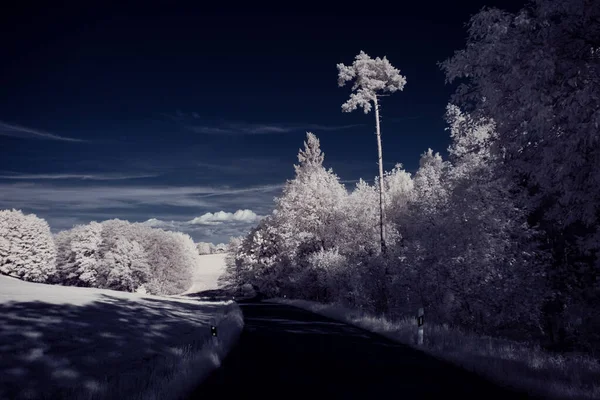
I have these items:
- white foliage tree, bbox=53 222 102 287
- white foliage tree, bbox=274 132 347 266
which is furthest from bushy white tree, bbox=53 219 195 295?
white foliage tree, bbox=274 132 347 266

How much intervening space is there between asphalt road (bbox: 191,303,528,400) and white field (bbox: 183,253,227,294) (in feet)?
289

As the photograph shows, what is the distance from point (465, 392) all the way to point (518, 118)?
5.88m

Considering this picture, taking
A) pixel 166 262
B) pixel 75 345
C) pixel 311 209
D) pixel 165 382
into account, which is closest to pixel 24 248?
pixel 166 262

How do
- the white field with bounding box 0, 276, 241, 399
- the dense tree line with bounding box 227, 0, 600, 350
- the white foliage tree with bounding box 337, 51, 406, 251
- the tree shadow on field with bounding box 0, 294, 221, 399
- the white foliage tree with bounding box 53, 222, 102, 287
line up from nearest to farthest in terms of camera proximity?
the dense tree line with bounding box 227, 0, 600, 350 → the white field with bounding box 0, 276, 241, 399 → the tree shadow on field with bounding box 0, 294, 221, 399 → the white foliage tree with bounding box 337, 51, 406, 251 → the white foliage tree with bounding box 53, 222, 102, 287

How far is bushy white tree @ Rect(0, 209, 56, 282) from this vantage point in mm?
71125

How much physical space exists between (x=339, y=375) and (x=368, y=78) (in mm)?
18770

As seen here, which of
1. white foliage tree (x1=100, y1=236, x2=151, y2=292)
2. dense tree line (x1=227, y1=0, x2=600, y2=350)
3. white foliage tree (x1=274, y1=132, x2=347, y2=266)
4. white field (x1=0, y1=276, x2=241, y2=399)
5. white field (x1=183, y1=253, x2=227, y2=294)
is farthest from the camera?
white field (x1=183, y1=253, x2=227, y2=294)

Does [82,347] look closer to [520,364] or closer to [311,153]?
[520,364]

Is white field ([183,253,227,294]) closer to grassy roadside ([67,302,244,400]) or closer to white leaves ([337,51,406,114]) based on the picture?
white leaves ([337,51,406,114])

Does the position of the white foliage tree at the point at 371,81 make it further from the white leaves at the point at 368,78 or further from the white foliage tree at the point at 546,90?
the white foliage tree at the point at 546,90

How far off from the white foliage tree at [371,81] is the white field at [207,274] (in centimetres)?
8051

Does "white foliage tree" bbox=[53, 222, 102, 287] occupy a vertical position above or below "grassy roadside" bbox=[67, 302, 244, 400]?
above

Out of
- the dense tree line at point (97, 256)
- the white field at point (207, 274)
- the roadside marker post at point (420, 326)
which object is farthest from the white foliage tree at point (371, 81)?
the white field at point (207, 274)

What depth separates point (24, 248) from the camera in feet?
240
